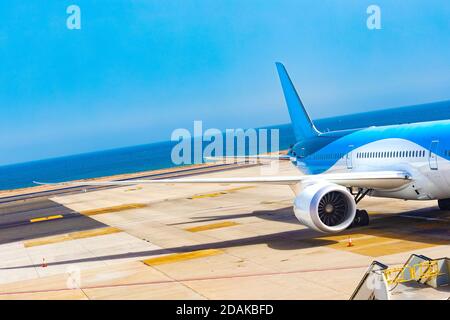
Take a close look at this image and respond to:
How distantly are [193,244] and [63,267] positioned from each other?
585 cm

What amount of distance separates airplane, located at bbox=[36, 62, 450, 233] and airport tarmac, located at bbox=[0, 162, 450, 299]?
3.98 ft

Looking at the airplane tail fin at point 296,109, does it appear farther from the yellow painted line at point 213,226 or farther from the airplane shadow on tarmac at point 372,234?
the airplane shadow on tarmac at point 372,234

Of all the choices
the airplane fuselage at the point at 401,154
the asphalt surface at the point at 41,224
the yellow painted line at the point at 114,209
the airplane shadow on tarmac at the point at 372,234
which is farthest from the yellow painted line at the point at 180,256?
the yellow painted line at the point at 114,209

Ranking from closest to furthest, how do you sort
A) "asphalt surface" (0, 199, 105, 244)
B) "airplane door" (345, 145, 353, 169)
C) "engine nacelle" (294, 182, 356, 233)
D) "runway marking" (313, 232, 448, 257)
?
"runway marking" (313, 232, 448, 257) → "engine nacelle" (294, 182, 356, 233) → "airplane door" (345, 145, 353, 169) → "asphalt surface" (0, 199, 105, 244)

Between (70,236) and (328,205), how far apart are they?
59.0ft

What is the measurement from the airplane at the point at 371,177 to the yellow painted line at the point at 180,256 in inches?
129

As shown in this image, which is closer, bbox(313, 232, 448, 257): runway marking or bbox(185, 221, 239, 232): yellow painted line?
bbox(313, 232, 448, 257): runway marking

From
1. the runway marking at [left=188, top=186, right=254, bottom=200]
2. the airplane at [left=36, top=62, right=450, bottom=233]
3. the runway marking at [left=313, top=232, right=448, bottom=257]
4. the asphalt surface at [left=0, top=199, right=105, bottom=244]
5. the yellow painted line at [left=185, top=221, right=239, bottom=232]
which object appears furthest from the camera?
the runway marking at [left=188, top=186, right=254, bottom=200]

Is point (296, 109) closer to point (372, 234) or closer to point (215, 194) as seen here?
point (372, 234)

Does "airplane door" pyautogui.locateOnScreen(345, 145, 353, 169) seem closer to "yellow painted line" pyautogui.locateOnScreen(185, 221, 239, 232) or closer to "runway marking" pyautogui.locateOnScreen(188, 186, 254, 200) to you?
"yellow painted line" pyautogui.locateOnScreen(185, 221, 239, 232)

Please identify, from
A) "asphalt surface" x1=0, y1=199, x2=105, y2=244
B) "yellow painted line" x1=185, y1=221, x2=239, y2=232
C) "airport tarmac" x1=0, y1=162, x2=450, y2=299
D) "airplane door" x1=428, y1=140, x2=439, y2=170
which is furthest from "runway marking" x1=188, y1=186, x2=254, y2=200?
"airplane door" x1=428, y1=140, x2=439, y2=170

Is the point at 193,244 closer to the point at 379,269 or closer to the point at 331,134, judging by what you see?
the point at 331,134

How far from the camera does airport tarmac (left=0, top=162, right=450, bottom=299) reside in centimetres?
1908

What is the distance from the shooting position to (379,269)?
14.8m
